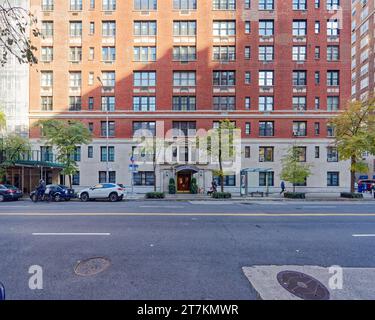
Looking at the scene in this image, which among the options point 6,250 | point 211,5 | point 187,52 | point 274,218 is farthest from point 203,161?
point 6,250

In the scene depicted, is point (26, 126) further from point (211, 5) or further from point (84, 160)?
point (211, 5)

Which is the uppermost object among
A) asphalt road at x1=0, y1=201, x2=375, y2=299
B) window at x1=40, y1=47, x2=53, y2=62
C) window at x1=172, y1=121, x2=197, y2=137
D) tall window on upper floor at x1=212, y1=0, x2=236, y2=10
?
tall window on upper floor at x1=212, y1=0, x2=236, y2=10

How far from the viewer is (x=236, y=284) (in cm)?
401

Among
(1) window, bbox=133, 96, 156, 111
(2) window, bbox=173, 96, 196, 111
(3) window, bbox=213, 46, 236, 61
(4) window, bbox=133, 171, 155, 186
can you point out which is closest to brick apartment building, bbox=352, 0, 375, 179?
(3) window, bbox=213, 46, 236, 61

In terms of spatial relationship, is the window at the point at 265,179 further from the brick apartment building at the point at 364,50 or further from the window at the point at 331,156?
the brick apartment building at the point at 364,50

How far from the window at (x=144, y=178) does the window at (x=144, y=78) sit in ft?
39.0

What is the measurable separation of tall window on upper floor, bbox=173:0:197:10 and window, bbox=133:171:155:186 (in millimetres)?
22460

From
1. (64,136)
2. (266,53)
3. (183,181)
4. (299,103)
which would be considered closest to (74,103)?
(64,136)

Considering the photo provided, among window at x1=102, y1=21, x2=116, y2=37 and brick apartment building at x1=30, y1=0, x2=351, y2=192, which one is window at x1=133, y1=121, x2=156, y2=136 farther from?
window at x1=102, y1=21, x2=116, y2=37

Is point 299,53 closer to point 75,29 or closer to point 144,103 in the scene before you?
point 144,103

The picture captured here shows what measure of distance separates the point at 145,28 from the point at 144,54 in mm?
3471

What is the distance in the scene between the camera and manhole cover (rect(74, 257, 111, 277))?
→ 4.49 meters

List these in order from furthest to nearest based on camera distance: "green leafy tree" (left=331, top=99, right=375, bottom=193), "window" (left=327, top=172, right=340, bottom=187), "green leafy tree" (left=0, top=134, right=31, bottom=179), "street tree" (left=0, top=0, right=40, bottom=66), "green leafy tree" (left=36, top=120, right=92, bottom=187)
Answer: "window" (left=327, top=172, right=340, bottom=187), "green leafy tree" (left=0, top=134, right=31, bottom=179), "green leafy tree" (left=36, top=120, right=92, bottom=187), "green leafy tree" (left=331, top=99, right=375, bottom=193), "street tree" (left=0, top=0, right=40, bottom=66)

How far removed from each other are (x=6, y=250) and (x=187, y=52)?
29.0 m
